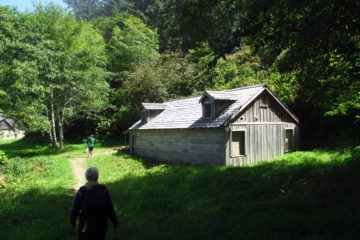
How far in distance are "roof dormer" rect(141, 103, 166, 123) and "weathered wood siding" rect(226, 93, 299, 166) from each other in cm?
1053

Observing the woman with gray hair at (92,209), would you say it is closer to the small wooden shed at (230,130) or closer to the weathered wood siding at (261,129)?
the small wooden shed at (230,130)

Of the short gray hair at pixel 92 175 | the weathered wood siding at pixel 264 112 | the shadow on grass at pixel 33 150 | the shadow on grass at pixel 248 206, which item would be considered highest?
the weathered wood siding at pixel 264 112

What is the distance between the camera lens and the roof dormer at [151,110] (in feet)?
83.3

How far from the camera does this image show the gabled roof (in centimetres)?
1688

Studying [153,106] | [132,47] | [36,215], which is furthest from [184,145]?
[132,47]

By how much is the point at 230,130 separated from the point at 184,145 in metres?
4.38

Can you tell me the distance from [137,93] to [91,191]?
29.6 meters

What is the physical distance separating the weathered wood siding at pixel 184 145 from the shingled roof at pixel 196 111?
0.46 meters

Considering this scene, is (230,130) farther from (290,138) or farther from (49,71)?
(49,71)

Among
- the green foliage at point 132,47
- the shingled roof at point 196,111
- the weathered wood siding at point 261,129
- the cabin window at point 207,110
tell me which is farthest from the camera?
the green foliage at point 132,47

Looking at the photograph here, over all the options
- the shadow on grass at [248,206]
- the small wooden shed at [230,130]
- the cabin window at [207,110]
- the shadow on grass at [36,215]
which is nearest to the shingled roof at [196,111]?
the small wooden shed at [230,130]

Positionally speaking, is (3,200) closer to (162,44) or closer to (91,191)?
(91,191)

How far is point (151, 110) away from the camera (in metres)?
25.9

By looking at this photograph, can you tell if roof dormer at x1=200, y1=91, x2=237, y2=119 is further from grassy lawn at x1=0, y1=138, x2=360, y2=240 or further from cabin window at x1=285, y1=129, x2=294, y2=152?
grassy lawn at x1=0, y1=138, x2=360, y2=240
